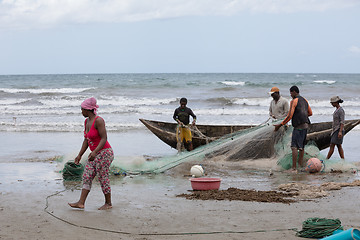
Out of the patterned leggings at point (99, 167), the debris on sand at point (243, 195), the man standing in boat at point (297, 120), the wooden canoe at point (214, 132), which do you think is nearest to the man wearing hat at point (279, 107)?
the man standing in boat at point (297, 120)

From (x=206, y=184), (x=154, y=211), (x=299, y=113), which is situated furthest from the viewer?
(x=299, y=113)

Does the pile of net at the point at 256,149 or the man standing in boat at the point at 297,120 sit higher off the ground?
the man standing in boat at the point at 297,120

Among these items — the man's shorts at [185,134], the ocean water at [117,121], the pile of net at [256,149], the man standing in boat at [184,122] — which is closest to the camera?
the pile of net at [256,149]

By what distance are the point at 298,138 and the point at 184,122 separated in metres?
2.80

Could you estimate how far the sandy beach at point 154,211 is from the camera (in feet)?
14.8

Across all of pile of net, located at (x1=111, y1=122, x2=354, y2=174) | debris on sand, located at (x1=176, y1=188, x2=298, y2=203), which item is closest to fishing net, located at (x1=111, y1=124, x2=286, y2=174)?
pile of net, located at (x1=111, y1=122, x2=354, y2=174)

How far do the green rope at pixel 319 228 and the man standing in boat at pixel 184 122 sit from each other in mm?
5950

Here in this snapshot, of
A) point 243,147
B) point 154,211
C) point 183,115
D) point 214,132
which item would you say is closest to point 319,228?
point 154,211

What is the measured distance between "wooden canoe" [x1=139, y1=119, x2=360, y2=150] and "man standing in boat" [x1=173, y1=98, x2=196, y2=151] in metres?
0.19

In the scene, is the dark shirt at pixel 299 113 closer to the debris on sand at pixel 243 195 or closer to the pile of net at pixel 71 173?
Result: the debris on sand at pixel 243 195

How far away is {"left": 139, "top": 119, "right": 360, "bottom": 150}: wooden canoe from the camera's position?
32.2 ft

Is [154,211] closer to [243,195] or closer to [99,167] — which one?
[99,167]

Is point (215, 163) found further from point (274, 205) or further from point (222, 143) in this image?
point (274, 205)

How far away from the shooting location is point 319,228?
13.9 ft
